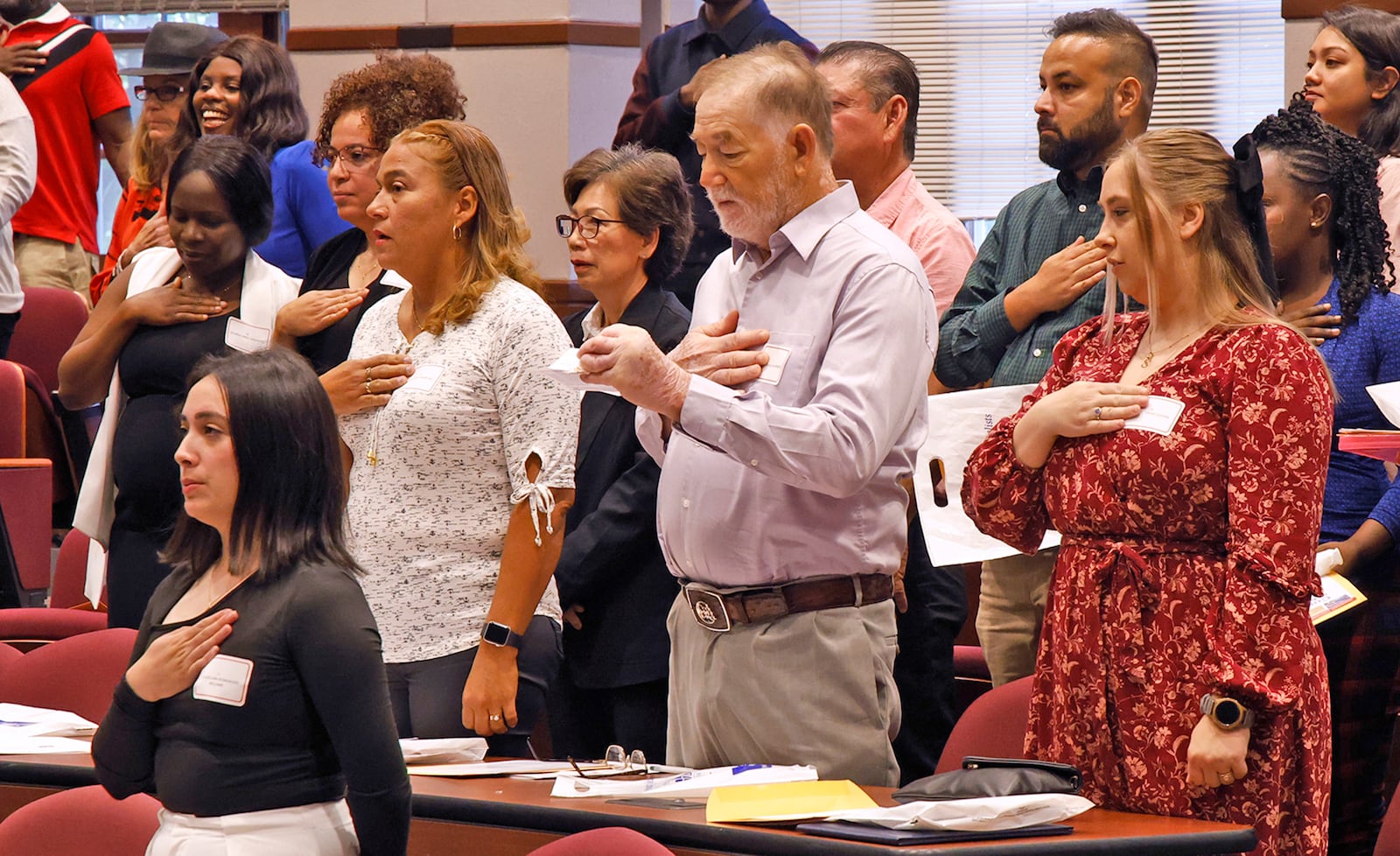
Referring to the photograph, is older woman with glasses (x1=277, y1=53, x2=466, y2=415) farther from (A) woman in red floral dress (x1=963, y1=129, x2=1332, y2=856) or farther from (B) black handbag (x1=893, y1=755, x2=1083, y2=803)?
(B) black handbag (x1=893, y1=755, x2=1083, y2=803)

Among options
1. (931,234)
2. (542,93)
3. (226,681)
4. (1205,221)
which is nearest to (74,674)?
(226,681)

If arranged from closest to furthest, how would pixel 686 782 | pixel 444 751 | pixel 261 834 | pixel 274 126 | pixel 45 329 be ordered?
pixel 261 834 < pixel 686 782 < pixel 444 751 < pixel 274 126 < pixel 45 329

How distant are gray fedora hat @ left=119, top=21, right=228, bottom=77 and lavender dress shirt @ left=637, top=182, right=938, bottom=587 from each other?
9.90ft

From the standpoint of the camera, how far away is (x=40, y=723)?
3.08 meters

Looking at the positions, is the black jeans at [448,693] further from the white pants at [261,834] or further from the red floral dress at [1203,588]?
the red floral dress at [1203,588]

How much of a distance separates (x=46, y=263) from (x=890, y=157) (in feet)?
11.4

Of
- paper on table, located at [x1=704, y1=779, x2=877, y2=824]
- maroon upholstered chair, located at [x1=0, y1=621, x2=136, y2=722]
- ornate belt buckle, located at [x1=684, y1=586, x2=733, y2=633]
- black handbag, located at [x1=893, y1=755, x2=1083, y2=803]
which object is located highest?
ornate belt buckle, located at [x1=684, y1=586, x2=733, y2=633]

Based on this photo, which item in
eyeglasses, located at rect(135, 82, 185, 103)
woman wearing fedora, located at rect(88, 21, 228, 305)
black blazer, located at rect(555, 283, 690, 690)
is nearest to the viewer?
black blazer, located at rect(555, 283, 690, 690)

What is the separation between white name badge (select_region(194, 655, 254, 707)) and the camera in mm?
2061

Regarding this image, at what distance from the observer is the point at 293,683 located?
2088mm

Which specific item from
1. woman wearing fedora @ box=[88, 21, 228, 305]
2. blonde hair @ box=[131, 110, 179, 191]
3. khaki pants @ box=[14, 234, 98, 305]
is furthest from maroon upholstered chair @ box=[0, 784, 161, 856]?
khaki pants @ box=[14, 234, 98, 305]

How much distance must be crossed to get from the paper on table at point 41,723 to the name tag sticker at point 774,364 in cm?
145

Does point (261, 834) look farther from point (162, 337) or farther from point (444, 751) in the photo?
point (162, 337)

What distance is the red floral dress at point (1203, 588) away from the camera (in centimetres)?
222
